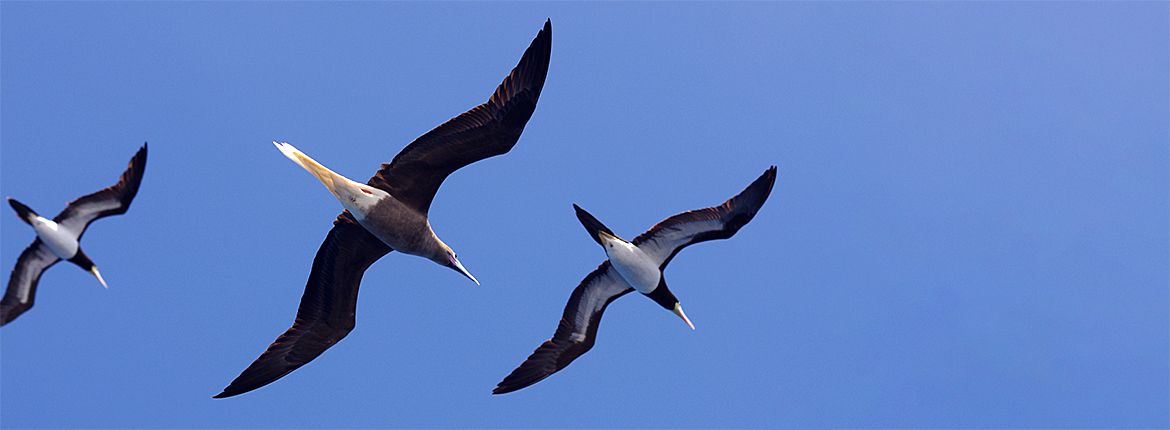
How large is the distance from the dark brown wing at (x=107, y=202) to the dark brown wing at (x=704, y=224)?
33.5 ft

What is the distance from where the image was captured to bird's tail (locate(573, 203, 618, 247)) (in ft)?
65.9

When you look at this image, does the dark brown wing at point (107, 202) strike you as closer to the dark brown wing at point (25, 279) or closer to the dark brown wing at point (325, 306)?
the dark brown wing at point (25, 279)

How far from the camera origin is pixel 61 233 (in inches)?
953

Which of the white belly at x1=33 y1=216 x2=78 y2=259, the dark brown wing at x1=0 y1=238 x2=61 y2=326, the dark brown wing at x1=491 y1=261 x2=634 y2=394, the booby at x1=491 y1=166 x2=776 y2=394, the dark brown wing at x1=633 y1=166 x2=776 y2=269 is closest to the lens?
the dark brown wing at x1=633 y1=166 x2=776 y2=269

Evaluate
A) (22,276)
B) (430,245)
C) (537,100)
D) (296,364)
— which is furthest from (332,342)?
(22,276)

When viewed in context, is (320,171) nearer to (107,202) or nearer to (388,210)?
(388,210)

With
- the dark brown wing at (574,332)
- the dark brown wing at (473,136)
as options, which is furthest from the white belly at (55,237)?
the dark brown wing at (574,332)

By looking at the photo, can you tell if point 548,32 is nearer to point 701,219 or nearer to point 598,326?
point 701,219

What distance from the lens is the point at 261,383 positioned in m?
21.3

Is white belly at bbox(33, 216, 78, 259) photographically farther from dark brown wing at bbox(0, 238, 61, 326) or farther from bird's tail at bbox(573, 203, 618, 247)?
bird's tail at bbox(573, 203, 618, 247)

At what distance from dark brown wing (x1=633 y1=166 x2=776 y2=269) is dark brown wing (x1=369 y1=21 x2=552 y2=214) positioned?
3.17m

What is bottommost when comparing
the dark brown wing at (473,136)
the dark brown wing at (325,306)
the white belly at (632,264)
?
the dark brown wing at (325,306)

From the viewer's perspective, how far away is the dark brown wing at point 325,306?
20609mm

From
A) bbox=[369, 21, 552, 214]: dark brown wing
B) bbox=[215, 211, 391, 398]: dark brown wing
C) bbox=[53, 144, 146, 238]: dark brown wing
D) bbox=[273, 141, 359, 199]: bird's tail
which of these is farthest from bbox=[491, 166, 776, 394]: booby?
bbox=[53, 144, 146, 238]: dark brown wing
